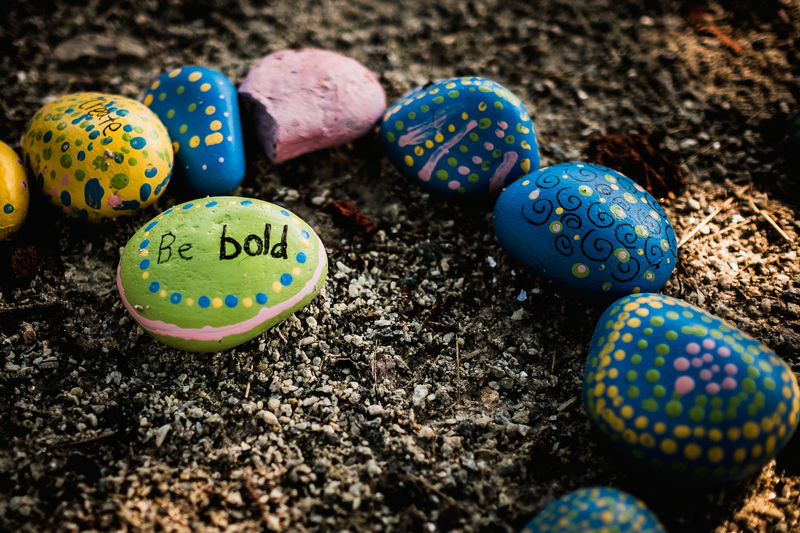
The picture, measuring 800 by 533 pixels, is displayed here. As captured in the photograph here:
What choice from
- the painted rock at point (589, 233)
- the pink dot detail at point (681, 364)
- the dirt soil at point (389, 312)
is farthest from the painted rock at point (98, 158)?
the pink dot detail at point (681, 364)

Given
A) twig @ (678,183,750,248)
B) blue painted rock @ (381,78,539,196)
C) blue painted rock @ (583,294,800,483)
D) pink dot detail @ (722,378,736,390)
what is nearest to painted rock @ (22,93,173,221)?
blue painted rock @ (381,78,539,196)

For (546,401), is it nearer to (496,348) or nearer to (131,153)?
(496,348)

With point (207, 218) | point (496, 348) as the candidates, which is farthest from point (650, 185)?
point (207, 218)

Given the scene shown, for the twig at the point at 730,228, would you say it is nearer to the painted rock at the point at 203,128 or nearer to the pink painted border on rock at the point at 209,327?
the pink painted border on rock at the point at 209,327

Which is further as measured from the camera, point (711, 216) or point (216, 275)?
point (711, 216)

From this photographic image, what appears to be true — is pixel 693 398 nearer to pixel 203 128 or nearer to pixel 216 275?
pixel 216 275

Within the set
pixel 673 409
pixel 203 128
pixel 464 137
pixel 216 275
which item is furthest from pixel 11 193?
pixel 673 409
